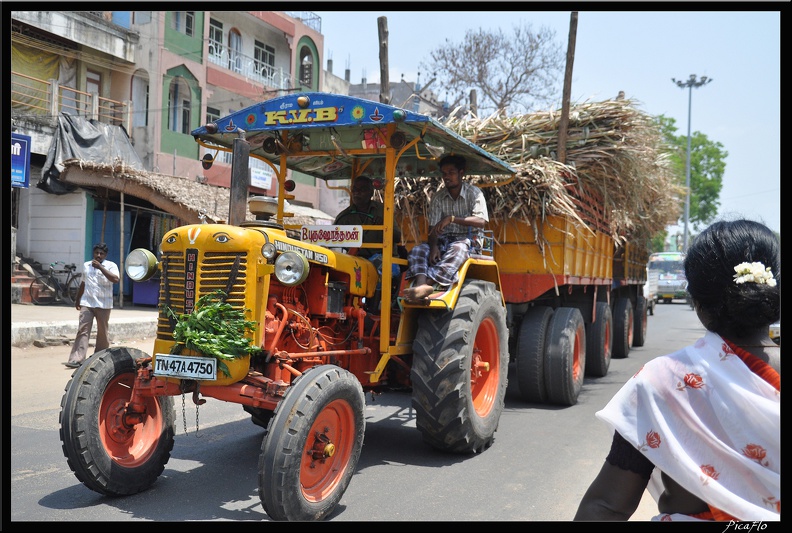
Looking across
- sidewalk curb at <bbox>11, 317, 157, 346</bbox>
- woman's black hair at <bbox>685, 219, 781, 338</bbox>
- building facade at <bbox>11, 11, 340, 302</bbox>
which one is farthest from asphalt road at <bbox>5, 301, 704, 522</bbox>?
building facade at <bbox>11, 11, 340, 302</bbox>

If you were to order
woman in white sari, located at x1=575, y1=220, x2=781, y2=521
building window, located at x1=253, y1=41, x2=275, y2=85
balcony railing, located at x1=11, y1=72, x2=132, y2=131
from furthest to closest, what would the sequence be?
building window, located at x1=253, y1=41, x2=275, y2=85 < balcony railing, located at x1=11, y1=72, x2=132, y2=131 < woman in white sari, located at x1=575, y1=220, x2=781, y2=521

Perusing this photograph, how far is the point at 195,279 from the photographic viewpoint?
14.0 ft

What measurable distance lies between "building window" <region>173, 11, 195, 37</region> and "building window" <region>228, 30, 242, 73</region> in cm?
207

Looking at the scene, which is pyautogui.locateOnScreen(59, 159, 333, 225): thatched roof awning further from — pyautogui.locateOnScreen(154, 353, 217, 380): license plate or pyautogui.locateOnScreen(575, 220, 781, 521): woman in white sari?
pyautogui.locateOnScreen(575, 220, 781, 521): woman in white sari

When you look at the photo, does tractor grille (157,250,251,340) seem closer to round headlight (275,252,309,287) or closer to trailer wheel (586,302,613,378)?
round headlight (275,252,309,287)

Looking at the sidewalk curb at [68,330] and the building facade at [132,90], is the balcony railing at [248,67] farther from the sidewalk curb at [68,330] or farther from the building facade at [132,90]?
the sidewalk curb at [68,330]

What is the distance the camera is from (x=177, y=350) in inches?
165

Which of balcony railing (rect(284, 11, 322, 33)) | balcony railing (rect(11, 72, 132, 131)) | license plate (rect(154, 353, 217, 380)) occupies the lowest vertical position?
license plate (rect(154, 353, 217, 380))

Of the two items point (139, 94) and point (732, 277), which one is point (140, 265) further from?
point (139, 94)

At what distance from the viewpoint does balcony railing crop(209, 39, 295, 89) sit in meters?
23.7

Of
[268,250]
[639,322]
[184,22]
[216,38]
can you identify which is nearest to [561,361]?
[268,250]

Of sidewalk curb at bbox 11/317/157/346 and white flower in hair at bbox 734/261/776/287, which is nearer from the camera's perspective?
white flower in hair at bbox 734/261/776/287

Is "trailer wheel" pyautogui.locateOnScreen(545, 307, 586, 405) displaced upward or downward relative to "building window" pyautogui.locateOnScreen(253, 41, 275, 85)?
downward

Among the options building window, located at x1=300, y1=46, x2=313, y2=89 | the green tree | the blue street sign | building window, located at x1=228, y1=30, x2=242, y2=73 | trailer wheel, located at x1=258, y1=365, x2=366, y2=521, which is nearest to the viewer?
trailer wheel, located at x1=258, y1=365, x2=366, y2=521
